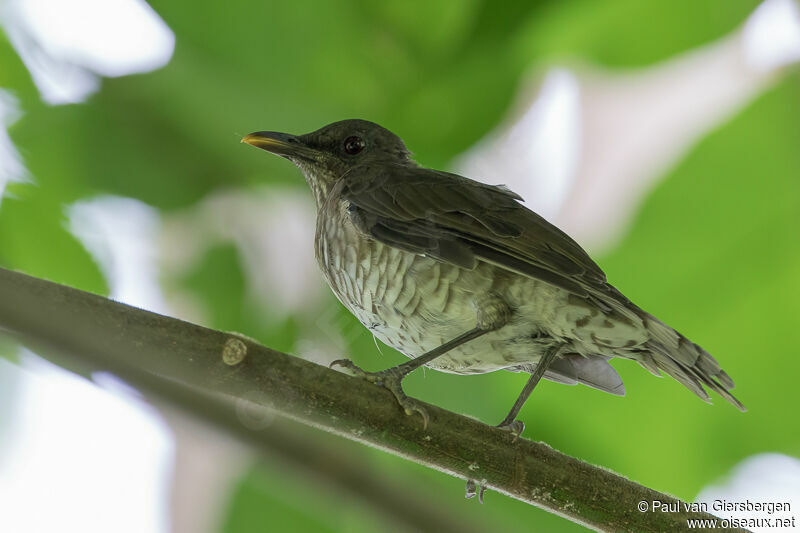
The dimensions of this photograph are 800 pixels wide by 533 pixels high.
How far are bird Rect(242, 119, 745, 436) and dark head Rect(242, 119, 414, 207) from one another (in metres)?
0.25

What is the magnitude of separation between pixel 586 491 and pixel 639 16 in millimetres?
2132

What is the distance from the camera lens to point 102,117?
2.84 meters

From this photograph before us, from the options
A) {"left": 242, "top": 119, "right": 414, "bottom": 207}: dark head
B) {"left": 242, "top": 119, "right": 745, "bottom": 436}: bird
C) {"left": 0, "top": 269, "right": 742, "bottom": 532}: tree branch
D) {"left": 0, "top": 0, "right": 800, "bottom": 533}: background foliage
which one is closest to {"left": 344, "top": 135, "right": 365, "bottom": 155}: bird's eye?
{"left": 242, "top": 119, "right": 414, "bottom": 207}: dark head

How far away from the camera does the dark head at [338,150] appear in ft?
9.50

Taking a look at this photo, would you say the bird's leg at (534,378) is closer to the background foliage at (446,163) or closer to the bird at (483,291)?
the bird at (483,291)

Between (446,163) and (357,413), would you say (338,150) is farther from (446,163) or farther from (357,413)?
(357,413)

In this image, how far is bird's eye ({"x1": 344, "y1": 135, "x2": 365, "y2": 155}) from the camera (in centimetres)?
298

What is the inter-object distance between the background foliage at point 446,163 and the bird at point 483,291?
1.25 feet

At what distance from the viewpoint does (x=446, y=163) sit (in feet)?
9.90

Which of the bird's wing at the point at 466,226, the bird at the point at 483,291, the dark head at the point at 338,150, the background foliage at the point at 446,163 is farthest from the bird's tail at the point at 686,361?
the dark head at the point at 338,150

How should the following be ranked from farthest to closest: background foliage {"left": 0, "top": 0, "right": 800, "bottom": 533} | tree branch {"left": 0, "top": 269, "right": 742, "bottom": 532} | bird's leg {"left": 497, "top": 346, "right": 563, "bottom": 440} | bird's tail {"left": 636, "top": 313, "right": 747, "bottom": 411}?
background foliage {"left": 0, "top": 0, "right": 800, "bottom": 533} → bird's leg {"left": 497, "top": 346, "right": 563, "bottom": 440} → bird's tail {"left": 636, "top": 313, "right": 747, "bottom": 411} → tree branch {"left": 0, "top": 269, "right": 742, "bottom": 532}

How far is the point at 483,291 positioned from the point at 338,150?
0.92m

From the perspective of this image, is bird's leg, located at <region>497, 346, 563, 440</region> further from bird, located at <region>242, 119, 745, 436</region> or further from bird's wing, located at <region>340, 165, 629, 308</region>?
bird's wing, located at <region>340, 165, 629, 308</region>

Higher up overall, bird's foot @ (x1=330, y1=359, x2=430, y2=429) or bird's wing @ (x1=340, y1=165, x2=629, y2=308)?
bird's wing @ (x1=340, y1=165, x2=629, y2=308)
